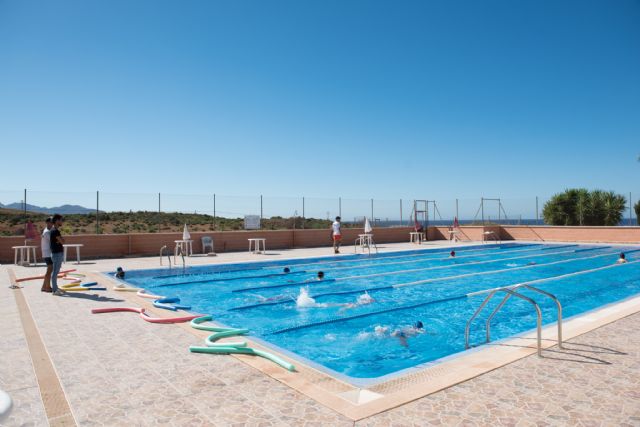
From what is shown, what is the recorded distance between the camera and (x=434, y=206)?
984 inches

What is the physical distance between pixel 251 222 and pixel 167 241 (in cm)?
407

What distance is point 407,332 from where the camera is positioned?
6.61 metres

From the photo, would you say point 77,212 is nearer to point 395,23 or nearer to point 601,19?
point 395,23

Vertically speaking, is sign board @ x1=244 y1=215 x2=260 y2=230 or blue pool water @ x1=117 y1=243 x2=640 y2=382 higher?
sign board @ x1=244 y1=215 x2=260 y2=230

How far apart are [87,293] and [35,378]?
16.6 ft

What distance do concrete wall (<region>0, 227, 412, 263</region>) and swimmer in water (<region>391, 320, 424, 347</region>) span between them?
11960 millimetres

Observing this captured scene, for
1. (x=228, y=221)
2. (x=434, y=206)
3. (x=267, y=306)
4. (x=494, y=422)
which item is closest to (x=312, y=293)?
(x=267, y=306)

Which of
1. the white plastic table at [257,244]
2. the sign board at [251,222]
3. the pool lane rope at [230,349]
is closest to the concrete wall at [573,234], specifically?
the sign board at [251,222]

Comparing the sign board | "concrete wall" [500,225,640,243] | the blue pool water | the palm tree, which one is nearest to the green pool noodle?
the blue pool water

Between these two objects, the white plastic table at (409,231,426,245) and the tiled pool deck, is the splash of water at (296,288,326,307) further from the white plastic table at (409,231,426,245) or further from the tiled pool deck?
the white plastic table at (409,231,426,245)

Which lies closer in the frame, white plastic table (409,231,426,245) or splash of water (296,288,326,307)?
splash of water (296,288,326,307)

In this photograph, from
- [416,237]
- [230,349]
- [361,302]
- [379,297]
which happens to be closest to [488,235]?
[416,237]

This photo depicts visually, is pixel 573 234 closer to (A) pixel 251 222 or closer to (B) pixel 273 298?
(A) pixel 251 222

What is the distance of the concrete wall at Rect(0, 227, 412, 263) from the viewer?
1459 cm
